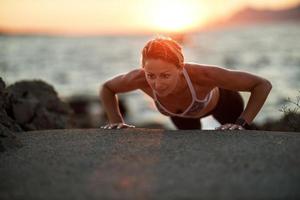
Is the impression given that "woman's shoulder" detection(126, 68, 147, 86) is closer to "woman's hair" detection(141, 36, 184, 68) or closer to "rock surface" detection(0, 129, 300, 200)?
"woman's hair" detection(141, 36, 184, 68)

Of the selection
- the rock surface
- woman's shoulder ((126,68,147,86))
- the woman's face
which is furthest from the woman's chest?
the rock surface

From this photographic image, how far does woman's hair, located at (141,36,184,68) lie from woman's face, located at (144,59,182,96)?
0.04 meters

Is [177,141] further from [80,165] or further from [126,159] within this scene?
[80,165]

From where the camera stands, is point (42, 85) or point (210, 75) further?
point (42, 85)

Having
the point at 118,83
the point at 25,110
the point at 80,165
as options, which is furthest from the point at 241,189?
the point at 25,110

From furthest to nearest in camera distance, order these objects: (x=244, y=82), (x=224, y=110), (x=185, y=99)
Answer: (x=224, y=110) → (x=185, y=99) → (x=244, y=82)

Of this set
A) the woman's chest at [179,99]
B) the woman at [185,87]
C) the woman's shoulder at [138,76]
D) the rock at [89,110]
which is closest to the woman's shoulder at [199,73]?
the woman at [185,87]

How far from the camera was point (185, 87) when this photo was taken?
5293 millimetres

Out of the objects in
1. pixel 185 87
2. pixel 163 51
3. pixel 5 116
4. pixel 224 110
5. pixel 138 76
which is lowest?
pixel 5 116

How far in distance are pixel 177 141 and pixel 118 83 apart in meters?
1.35

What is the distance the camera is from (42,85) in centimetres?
698

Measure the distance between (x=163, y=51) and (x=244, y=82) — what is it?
0.91m

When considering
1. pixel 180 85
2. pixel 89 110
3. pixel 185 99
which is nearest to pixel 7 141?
pixel 180 85

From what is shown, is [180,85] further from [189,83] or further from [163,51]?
[163,51]
